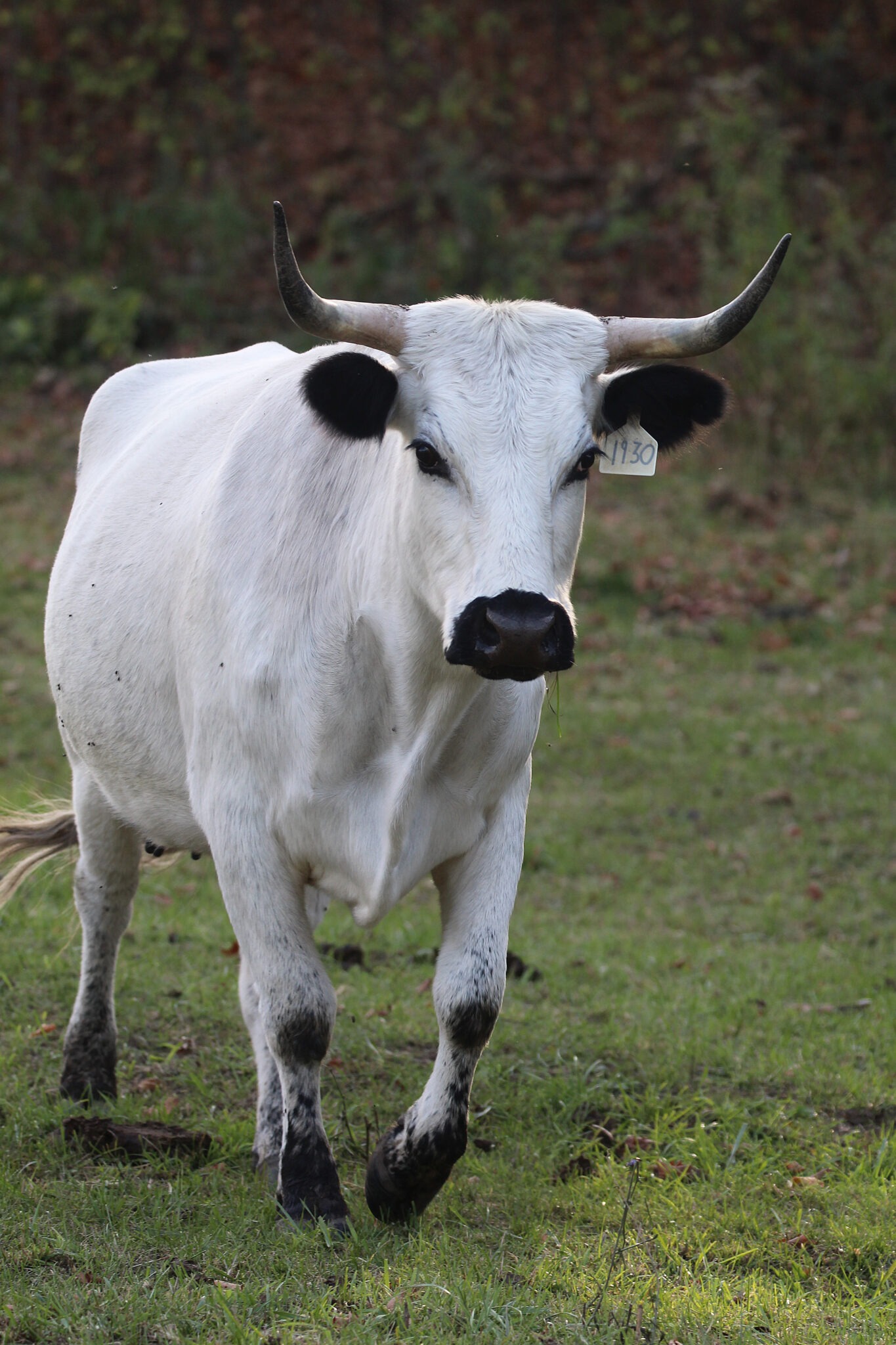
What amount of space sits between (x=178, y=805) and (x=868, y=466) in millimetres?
9757

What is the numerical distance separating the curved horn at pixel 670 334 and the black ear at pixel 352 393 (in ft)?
1.80

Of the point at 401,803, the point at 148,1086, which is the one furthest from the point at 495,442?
the point at 148,1086

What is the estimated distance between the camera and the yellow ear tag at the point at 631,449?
382 centimetres

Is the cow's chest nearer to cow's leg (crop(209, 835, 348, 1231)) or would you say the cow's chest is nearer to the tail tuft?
cow's leg (crop(209, 835, 348, 1231))

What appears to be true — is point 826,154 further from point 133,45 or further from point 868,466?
point 133,45

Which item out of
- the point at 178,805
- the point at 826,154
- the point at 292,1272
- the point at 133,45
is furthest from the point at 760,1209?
the point at 133,45

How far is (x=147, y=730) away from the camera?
449 centimetres

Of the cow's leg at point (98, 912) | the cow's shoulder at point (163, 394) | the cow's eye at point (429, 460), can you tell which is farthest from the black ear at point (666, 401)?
the cow's leg at point (98, 912)

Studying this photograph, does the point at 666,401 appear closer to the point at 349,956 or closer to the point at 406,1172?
the point at 406,1172

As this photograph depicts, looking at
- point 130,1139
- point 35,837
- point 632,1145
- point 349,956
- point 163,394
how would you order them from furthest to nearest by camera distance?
point 349,956 → point 163,394 → point 35,837 → point 632,1145 → point 130,1139

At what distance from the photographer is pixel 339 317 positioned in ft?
11.6

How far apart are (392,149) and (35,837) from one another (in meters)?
13.5

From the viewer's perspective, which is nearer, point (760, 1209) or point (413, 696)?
point (413, 696)

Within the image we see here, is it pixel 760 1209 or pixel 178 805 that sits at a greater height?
pixel 178 805
